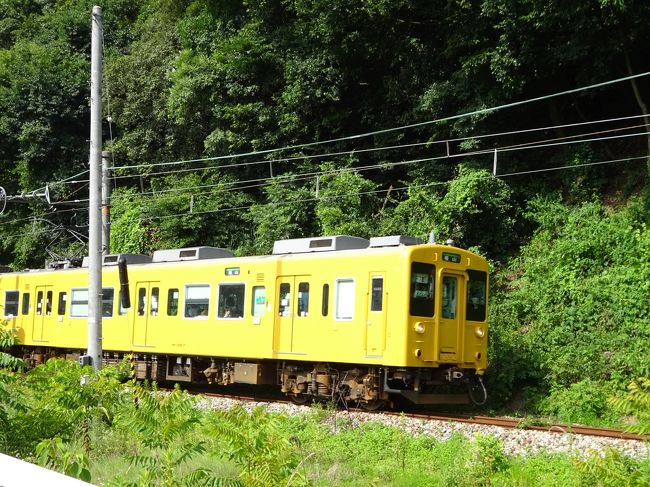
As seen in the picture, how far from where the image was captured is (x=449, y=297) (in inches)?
554

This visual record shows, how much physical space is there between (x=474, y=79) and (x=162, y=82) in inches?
693

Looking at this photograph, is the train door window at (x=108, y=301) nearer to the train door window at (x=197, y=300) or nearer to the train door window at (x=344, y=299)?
the train door window at (x=197, y=300)

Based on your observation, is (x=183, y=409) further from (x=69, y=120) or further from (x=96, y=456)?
(x=69, y=120)

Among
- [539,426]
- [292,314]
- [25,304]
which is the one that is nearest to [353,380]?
[292,314]

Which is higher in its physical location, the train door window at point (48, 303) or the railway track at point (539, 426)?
the train door window at point (48, 303)

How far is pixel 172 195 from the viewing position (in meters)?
27.6

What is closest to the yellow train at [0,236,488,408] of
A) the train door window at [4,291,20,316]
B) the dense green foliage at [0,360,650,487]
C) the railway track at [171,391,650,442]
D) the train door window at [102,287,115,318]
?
the train door window at [102,287,115,318]

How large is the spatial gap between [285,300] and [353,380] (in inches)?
82.5

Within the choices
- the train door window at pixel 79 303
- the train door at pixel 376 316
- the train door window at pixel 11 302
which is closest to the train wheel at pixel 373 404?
the train door at pixel 376 316

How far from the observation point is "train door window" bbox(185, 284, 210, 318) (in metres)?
16.7

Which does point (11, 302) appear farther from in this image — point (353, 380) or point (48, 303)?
point (353, 380)

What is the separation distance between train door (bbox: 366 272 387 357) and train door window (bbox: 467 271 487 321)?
180cm

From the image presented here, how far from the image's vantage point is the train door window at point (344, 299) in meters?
14.0

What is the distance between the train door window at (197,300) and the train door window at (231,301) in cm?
42
